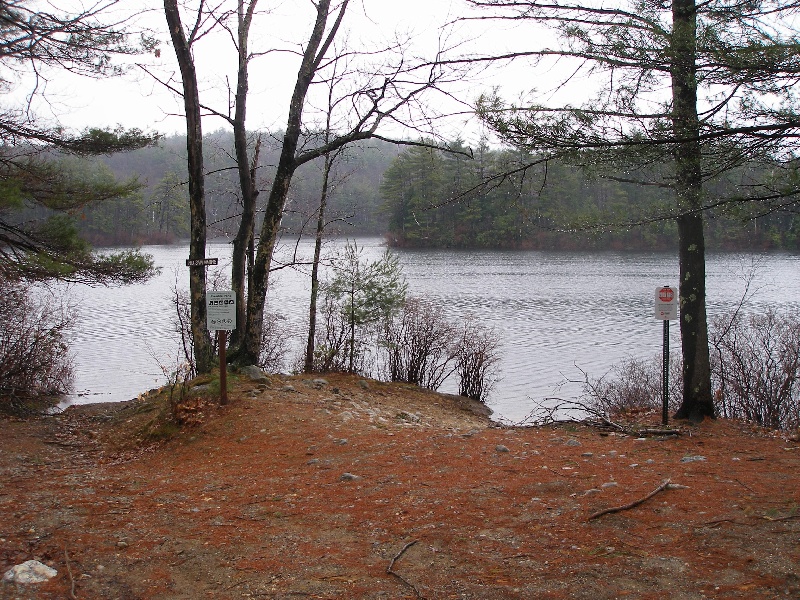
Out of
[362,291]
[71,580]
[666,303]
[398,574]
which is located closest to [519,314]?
[362,291]

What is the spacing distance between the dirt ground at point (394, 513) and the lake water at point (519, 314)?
487 centimetres

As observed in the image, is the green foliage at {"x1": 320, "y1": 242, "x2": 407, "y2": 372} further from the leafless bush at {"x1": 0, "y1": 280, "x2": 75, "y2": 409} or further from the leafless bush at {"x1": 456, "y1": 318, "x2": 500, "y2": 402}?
the leafless bush at {"x1": 0, "y1": 280, "x2": 75, "y2": 409}

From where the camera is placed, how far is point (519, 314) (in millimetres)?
26234

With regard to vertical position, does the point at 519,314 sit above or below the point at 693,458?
below

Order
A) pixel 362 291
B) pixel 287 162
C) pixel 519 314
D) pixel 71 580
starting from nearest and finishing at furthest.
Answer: pixel 71 580 < pixel 287 162 < pixel 362 291 < pixel 519 314

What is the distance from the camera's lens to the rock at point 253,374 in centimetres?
1023

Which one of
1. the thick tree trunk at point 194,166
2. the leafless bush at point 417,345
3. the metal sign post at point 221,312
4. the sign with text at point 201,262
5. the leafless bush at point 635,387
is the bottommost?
the leafless bush at point 635,387

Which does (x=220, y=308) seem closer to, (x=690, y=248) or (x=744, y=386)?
(x=690, y=248)

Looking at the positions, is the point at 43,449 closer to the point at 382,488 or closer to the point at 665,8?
the point at 382,488

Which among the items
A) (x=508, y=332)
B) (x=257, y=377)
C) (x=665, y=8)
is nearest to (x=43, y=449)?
(x=257, y=377)

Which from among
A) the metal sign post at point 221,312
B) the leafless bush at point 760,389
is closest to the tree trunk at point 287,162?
the metal sign post at point 221,312

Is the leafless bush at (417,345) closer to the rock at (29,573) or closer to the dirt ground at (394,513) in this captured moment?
the dirt ground at (394,513)

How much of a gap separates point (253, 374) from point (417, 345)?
5271mm

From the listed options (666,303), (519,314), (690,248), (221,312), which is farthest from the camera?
(519,314)
